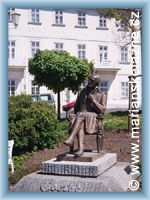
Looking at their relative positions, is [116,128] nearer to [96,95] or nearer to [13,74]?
[96,95]

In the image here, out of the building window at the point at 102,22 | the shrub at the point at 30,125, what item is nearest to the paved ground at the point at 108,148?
the shrub at the point at 30,125

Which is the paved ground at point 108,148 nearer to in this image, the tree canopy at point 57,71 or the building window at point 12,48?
the tree canopy at point 57,71

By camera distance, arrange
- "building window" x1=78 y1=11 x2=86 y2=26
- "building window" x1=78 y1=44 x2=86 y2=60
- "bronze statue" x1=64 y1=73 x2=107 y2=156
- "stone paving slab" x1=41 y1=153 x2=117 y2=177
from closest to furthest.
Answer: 1. "stone paving slab" x1=41 y1=153 x2=117 y2=177
2. "bronze statue" x1=64 y1=73 x2=107 y2=156
3. "building window" x1=78 y1=11 x2=86 y2=26
4. "building window" x1=78 y1=44 x2=86 y2=60

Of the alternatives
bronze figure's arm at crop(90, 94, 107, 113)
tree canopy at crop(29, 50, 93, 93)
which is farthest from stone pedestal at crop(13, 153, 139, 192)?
tree canopy at crop(29, 50, 93, 93)

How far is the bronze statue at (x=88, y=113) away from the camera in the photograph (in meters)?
5.95

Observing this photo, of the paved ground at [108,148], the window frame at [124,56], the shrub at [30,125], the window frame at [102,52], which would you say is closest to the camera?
the paved ground at [108,148]

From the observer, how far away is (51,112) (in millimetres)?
9195

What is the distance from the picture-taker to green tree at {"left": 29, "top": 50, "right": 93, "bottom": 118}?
43.3 feet

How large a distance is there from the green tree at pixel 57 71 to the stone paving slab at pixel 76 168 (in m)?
7.56

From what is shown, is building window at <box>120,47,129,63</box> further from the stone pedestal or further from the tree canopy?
the stone pedestal

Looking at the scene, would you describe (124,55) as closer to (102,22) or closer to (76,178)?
(102,22)

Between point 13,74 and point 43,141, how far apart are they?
10948 millimetres

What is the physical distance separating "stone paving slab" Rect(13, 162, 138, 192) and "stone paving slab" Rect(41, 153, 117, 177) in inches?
2.7

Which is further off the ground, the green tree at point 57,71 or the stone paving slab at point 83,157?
the green tree at point 57,71
